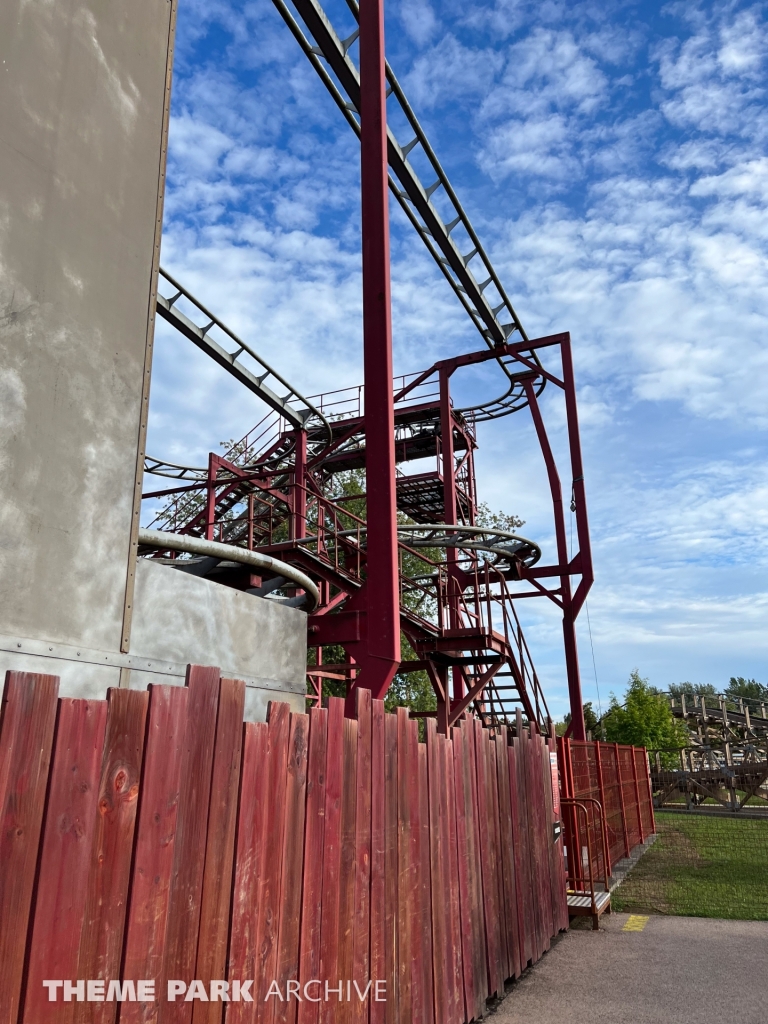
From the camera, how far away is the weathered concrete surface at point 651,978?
5.57m

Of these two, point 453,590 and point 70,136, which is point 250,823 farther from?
point 453,590

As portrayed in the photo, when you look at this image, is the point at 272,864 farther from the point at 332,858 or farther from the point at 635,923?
the point at 635,923

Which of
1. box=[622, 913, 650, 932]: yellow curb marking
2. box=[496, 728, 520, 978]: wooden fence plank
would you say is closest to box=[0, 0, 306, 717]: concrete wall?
box=[496, 728, 520, 978]: wooden fence plank

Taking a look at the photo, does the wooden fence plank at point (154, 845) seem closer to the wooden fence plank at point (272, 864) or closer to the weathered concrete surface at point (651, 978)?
the wooden fence plank at point (272, 864)

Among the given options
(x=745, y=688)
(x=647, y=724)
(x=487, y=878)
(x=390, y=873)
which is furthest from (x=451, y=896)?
(x=745, y=688)

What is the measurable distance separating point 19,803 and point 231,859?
3.74 feet

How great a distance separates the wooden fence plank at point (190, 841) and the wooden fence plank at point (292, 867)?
625 millimetres

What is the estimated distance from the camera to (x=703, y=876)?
36.2ft

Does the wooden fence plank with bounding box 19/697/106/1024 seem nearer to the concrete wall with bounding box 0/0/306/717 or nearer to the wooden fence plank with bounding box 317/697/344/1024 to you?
the concrete wall with bounding box 0/0/306/717

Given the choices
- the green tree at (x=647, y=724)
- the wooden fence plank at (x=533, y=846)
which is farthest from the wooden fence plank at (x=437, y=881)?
the green tree at (x=647, y=724)

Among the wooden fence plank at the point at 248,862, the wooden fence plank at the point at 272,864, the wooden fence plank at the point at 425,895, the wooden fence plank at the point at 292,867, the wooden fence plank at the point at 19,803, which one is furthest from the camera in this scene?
the wooden fence plank at the point at 425,895

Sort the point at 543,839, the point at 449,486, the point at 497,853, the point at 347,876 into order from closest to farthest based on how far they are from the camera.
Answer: the point at 347,876
the point at 497,853
the point at 543,839
the point at 449,486

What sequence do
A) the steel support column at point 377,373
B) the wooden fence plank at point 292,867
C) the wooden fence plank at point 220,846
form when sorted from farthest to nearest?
the steel support column at point 377,373
the wooden fence plank at point 292,867
the wooden fence plank at point 220,846

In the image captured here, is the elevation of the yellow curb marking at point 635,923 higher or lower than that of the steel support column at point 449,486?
lower
